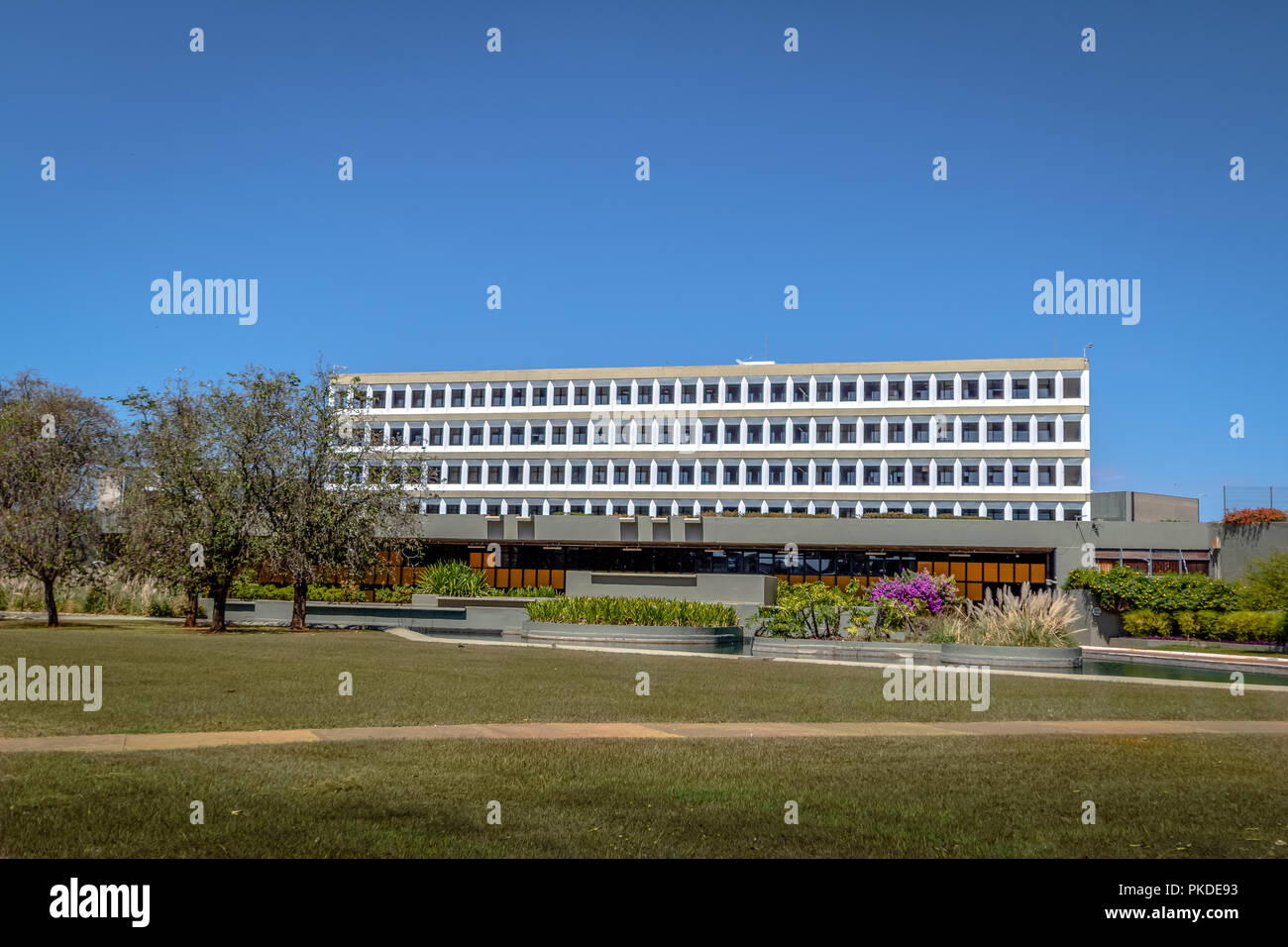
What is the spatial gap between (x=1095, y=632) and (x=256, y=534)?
98.1 ft

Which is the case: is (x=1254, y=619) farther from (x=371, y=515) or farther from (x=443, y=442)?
(x=443, y=442)

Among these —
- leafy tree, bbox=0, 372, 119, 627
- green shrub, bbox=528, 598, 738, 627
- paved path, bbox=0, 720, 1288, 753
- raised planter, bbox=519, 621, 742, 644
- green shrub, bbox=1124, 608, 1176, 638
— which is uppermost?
leafy tree, bbox=0, 372, 119, 627

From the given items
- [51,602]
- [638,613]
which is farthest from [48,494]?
[638,613]

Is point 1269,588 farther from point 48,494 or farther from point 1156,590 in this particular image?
point 48,494

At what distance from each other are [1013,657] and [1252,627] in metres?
14.7

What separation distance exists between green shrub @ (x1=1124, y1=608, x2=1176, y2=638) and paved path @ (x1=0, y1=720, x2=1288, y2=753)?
24.4 m

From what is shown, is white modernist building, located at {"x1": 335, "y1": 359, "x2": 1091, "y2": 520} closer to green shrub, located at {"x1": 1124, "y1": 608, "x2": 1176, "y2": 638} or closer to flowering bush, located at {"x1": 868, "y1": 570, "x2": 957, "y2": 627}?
green shrub, located at {"x1": 1124, "y1": 608, "x2": 1176, "y2": 638}

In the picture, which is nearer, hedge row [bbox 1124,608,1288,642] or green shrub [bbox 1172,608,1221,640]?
hedge row [bbox 1124,608,1288,642]

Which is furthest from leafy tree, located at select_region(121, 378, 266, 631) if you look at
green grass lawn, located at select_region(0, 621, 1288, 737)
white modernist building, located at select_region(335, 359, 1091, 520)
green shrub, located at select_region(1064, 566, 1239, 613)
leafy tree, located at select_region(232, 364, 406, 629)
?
white modernist building, located at select_region(335, 359, 1091, 520)

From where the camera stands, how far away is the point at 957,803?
938 centimetres

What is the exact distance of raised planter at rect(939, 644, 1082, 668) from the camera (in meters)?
26.0

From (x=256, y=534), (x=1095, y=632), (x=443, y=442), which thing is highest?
(x=443, y=442)
